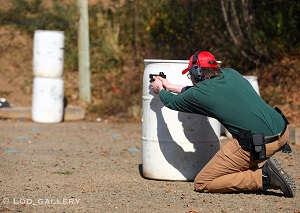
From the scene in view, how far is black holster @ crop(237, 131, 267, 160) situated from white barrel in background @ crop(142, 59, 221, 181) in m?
0.81

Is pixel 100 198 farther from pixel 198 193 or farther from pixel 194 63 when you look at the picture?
pixel 194 63

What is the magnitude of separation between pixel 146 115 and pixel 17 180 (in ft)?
5.14

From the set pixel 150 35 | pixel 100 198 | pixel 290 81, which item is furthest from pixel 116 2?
pixel 100 198

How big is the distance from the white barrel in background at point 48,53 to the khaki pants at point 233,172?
22.8 feet

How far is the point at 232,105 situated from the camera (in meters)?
6.24

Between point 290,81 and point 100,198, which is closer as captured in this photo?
point 100,198

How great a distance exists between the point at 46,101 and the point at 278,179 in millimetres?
7293

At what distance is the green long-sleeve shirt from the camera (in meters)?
6.22

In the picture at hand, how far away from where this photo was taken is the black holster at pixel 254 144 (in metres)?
6.11

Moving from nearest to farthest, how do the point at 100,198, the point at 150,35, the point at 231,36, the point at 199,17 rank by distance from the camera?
the point at 100,198 → the point at 231,36 → the point at 199,17 → the point at 150,35

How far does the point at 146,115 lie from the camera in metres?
7.07

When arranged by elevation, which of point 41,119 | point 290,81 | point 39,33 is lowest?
point 41,119

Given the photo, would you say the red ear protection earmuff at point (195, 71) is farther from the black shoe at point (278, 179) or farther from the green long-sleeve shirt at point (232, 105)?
the black shoe at point (278, 179)

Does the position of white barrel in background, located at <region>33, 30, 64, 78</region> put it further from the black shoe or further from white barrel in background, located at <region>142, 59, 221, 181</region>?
the black shoe
